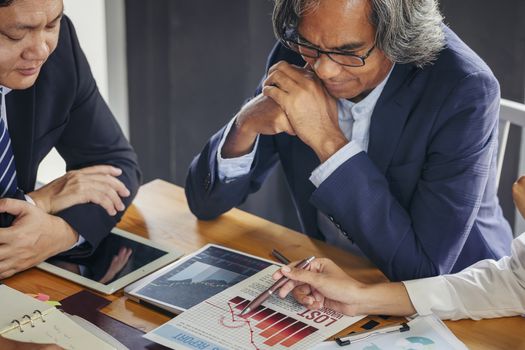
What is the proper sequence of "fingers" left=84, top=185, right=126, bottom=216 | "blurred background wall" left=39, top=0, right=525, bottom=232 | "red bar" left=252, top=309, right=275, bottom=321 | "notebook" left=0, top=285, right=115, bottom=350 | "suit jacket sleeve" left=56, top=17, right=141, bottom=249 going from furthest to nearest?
"blurred background wall" left=39, top=0, right=525, bottom=232 < "suit jacket sleeve" left=56, top=17, right=141, bottom=249 < "fingers" left=84, top=185, right=126, bottom=216 < "red bar" left=252, top=309, right=275, bottom=321 < "notebook" left=0, top=285, right=115, bottom=350

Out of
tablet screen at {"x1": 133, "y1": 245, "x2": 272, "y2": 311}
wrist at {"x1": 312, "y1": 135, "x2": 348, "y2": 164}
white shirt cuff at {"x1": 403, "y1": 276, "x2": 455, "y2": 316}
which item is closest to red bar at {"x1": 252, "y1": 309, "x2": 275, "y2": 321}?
tablet screen at {"x1": 133, "y1": 245, "x2": 272, "y2": 311}

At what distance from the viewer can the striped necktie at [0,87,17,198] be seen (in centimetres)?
208

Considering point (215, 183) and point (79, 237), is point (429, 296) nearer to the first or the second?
point (215, 183)

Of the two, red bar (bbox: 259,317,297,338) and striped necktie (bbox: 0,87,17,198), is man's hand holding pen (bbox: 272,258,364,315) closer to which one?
red bar (bbox: 259,317,297,338)

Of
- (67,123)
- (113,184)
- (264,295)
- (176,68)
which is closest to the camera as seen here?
(264,295)

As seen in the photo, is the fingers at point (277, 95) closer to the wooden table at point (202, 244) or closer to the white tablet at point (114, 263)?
the wooden table at point (202, 244)

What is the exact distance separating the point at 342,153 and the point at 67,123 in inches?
30.6

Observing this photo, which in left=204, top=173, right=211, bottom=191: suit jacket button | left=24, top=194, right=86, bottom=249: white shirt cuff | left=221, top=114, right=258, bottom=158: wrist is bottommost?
left=24, top=194, right=86, bottom=249: white shirt cuff

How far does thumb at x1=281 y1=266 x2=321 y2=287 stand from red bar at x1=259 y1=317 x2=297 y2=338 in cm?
9

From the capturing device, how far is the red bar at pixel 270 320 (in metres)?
1.65

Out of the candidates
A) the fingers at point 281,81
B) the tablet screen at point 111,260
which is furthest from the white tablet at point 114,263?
the fingers at point 281,81

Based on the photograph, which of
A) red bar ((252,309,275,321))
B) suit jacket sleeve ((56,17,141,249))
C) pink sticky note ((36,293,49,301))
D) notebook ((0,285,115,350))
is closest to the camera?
notebook ((0,285,115,350))

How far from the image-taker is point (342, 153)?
193 centimetres

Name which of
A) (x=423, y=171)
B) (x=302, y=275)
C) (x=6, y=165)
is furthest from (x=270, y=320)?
(x=6, y=165)
